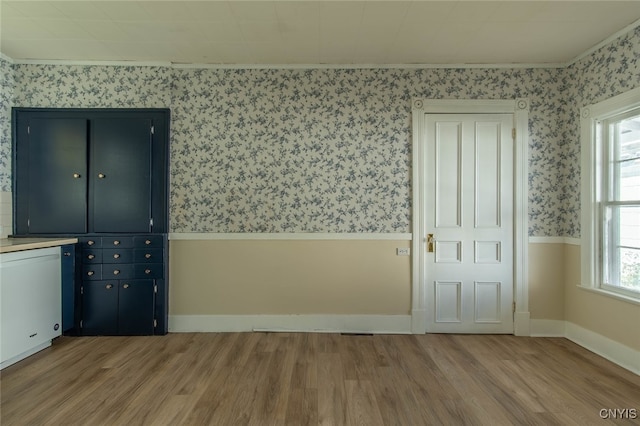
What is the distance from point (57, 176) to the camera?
3475 millimetres

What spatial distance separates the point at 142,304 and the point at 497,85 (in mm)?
4480

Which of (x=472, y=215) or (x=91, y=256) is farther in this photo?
(x=472, y=215)

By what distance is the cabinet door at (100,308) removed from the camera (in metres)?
3.43

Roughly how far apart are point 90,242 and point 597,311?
512 centimetres

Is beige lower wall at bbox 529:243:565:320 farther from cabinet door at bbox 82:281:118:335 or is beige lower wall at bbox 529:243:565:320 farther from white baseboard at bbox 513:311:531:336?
cabinet door at bbox 82:281:118:335

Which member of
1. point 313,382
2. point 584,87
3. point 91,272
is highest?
point 584,87

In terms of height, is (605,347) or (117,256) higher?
(117,256)

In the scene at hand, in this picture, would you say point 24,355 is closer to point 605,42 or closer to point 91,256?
point 91,256

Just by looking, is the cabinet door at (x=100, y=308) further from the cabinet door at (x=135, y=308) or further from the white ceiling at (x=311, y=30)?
the white ceiling at (x=311, y=30)

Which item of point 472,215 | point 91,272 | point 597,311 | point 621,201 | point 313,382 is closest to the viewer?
point 313,382

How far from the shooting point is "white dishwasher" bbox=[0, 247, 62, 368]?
2.70m

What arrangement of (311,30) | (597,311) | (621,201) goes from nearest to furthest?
1. (311,30)
2. (621,201)
3. (597,311)

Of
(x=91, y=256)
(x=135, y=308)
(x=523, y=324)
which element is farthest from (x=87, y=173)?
(x=523, y=324)

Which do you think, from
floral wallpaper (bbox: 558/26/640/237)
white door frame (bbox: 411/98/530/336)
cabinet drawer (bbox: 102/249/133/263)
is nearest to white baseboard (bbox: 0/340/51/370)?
cabinet drawer (bbox: 102/249/133/263)
